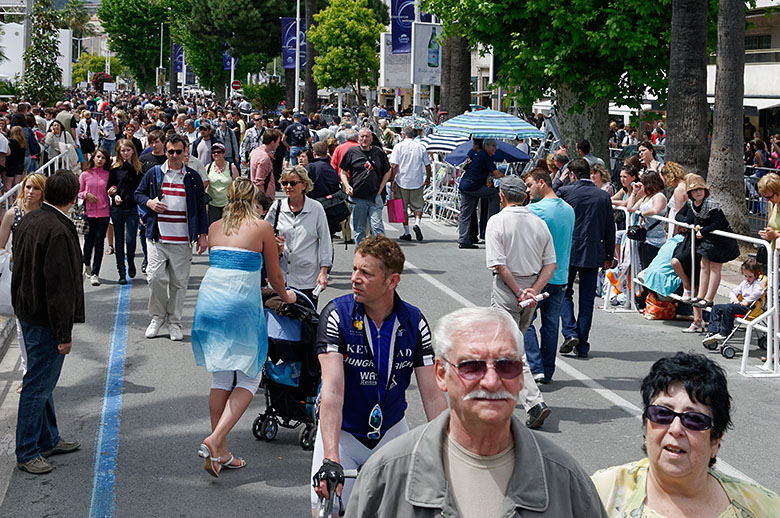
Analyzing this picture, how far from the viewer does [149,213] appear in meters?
10.7

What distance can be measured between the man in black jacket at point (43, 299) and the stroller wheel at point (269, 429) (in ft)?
4.79

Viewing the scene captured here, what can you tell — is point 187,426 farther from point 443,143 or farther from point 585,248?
point 443,143

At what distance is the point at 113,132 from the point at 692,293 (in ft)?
59.1

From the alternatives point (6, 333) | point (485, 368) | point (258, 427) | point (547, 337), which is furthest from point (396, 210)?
point (485, 368)

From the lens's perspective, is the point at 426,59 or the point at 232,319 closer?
the point at 232,319

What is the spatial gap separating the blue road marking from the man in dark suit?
4255 mm

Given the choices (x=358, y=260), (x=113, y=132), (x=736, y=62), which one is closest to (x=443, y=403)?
(x=358, y=260)

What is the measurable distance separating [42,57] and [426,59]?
12107mm

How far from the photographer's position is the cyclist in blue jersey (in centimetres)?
482

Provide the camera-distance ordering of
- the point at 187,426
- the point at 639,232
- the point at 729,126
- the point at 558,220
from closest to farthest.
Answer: the point at 187,426 < the point at 558,220 < the point at 639,232 < the point at 729,126

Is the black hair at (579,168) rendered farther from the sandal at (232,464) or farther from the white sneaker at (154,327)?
the sandal at (232,464)

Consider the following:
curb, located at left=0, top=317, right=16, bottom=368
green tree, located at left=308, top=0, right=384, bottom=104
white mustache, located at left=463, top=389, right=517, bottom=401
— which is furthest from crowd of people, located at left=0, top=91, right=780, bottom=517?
green tree, located at left=308, top=0, right=384, bottom=104

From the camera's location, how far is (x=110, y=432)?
7809mm

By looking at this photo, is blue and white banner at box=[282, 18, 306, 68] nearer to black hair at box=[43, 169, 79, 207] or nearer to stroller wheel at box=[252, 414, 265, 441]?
stroller wheel at box=[252, 414, 265, 441]
